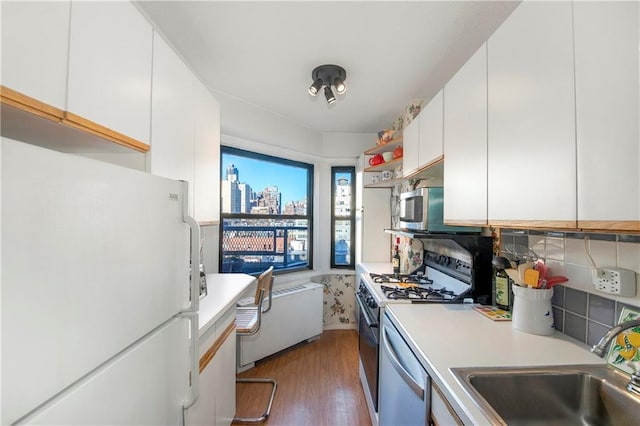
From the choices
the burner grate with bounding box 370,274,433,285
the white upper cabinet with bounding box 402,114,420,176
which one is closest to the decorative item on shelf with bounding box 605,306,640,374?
the burner grate with bounding box 370,274,433,285

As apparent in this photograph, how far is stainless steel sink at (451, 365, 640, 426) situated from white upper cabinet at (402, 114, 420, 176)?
136 centimetres

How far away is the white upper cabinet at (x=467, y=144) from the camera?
1159 mm

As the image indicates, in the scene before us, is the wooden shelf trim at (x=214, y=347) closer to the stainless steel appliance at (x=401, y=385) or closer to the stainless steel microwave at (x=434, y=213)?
the stainless steel appliance at (x=401, y=385)

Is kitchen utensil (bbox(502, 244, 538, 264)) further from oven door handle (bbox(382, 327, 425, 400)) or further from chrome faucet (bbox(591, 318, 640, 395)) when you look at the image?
oven door handle (bbox(382, 327, 425, 400))

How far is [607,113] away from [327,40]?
1373 millimetres

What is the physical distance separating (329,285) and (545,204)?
272cm

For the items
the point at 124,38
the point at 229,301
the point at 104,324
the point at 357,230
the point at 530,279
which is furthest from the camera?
the point at 357,230

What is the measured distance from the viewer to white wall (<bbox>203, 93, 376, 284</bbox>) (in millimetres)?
2424

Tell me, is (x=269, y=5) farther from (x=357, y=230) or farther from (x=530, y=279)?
(x=357, y=230)

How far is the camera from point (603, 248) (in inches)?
38.6

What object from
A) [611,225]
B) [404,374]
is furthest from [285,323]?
[611,225]

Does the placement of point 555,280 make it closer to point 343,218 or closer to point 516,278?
point 516,278

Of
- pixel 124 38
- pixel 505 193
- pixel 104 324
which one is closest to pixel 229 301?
→ pixel 104 324

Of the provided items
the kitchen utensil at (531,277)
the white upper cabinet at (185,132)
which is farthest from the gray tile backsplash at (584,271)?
the white upper cabinet at (185,132)
